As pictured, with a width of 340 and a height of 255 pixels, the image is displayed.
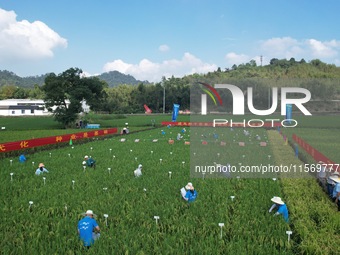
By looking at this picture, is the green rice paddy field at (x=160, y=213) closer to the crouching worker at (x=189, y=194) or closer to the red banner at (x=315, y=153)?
the crouching worker at (x=189, y=194)

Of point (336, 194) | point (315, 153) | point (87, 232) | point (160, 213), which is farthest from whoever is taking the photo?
point (315, 153)

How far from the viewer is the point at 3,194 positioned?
459 inches

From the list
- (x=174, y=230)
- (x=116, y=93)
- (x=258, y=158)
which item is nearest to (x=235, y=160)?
(x=258, y=158)

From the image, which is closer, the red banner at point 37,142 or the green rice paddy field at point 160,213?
the green rice paddy field at point 160,213

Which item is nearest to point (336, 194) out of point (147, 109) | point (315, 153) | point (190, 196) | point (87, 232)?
point (190, 196)

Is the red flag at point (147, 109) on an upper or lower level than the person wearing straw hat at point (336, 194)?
upper

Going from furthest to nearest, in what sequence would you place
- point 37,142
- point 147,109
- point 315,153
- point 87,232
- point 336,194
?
point 147,109 < point 37,142 < point 315,153 < point 336,194 < point 87,232

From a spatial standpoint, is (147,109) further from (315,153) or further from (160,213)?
(160,213)

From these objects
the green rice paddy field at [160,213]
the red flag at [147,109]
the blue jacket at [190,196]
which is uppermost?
the red flag at [147,109]

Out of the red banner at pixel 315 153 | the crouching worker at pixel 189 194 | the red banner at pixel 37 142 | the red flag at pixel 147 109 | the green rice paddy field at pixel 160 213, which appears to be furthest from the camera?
the red flag at pixel 147 109

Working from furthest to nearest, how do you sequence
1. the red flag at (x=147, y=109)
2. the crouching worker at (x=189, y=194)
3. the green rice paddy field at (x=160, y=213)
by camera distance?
1. the red flag at (x=147, y=109)
2. the crouching worker at (x=189, y=194)
3. the green rice paddy field at (x=160, y=213)

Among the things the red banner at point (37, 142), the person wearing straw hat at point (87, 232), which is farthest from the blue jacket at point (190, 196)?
the red banner at point (37, 142)

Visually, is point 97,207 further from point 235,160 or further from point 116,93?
point 116,93

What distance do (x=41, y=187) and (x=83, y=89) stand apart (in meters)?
34.0
